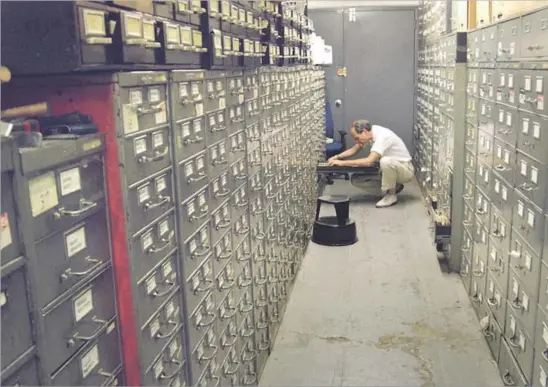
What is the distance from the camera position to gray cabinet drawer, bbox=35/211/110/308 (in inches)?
Result: 47.9

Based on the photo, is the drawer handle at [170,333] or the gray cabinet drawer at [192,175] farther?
the gray cabinet drawer at [192,175]

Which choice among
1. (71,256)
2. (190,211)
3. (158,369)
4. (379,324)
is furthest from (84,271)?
(379,324)

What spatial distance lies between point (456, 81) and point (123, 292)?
11.6 ft

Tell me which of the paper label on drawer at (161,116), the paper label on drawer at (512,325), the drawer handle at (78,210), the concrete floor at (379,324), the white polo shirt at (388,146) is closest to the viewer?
the drawer handle at (78,210)

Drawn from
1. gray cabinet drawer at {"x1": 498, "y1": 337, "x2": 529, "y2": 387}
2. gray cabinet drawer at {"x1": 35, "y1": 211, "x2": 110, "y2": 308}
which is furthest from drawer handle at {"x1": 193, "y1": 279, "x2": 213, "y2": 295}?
gray cabinet drawer at {"x1": 498, "y1": 337, "x2": 529, "y2": 387}

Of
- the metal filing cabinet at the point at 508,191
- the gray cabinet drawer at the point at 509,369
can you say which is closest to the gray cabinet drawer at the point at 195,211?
the metal filing cabinet at the point at 508,191

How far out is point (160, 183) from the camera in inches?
70.3

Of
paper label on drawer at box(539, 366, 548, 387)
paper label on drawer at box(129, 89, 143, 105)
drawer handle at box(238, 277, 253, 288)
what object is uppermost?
paper label on drawer at box(129, 89, 143, 105)

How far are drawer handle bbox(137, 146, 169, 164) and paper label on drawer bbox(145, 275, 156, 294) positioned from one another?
330 millimetres

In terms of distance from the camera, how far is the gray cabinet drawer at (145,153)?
1.55 meters

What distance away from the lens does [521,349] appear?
287 centimetres

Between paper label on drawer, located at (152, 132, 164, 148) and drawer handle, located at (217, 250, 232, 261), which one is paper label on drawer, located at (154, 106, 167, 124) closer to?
paper label on drawer, located at (152, 132, 164, 148)

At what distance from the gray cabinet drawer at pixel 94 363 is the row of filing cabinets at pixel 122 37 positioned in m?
0.64

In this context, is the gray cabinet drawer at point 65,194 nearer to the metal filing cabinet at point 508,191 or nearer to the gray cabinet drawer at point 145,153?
the gray cabinet drawer at point 145,153
